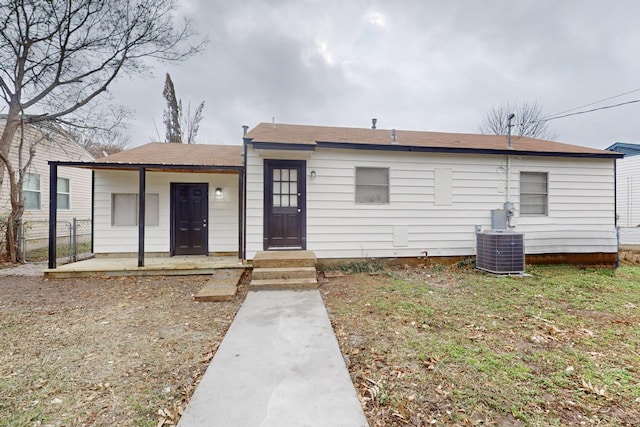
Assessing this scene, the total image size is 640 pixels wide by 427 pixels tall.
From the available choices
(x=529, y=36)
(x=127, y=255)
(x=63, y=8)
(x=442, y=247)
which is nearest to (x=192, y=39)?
(x=63, y=8)

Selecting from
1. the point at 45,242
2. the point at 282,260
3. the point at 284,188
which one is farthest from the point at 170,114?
the point at 282,260

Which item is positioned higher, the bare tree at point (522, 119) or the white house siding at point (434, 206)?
the bare tree at point (522, 119)

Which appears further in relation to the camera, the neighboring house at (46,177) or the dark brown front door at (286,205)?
the neighboring house at (46,177)

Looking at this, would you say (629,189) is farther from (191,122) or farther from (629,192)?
(191,122)

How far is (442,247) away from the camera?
7023mm

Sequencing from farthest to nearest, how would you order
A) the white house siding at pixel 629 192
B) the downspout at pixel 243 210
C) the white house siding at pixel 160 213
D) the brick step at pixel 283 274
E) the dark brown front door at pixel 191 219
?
the white house siding at pixel 629 192
the dark brown front door at pixel 191 219
the white house siding at pixel 160 213
the downspout at pixel 243 210
the brick step at pixel 283 274

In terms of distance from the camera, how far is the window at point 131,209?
7652 mm

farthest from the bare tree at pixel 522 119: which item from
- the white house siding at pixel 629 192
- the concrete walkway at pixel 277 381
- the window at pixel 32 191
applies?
the window at pixel 32 191

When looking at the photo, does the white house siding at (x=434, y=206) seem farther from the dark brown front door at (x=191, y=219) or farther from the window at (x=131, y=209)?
the window at (x=131, y=209)

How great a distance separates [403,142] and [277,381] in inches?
262

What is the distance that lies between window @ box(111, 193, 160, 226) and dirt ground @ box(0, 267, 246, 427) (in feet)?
9.03

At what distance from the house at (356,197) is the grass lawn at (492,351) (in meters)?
1.83

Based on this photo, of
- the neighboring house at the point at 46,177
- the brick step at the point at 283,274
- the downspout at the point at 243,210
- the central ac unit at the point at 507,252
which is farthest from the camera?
the neighboring house at the point at 46,177

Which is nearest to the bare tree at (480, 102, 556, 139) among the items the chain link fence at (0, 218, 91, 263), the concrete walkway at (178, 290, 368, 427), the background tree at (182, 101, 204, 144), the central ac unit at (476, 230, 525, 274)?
the central ac unit at (476, 230, 525, 274)
